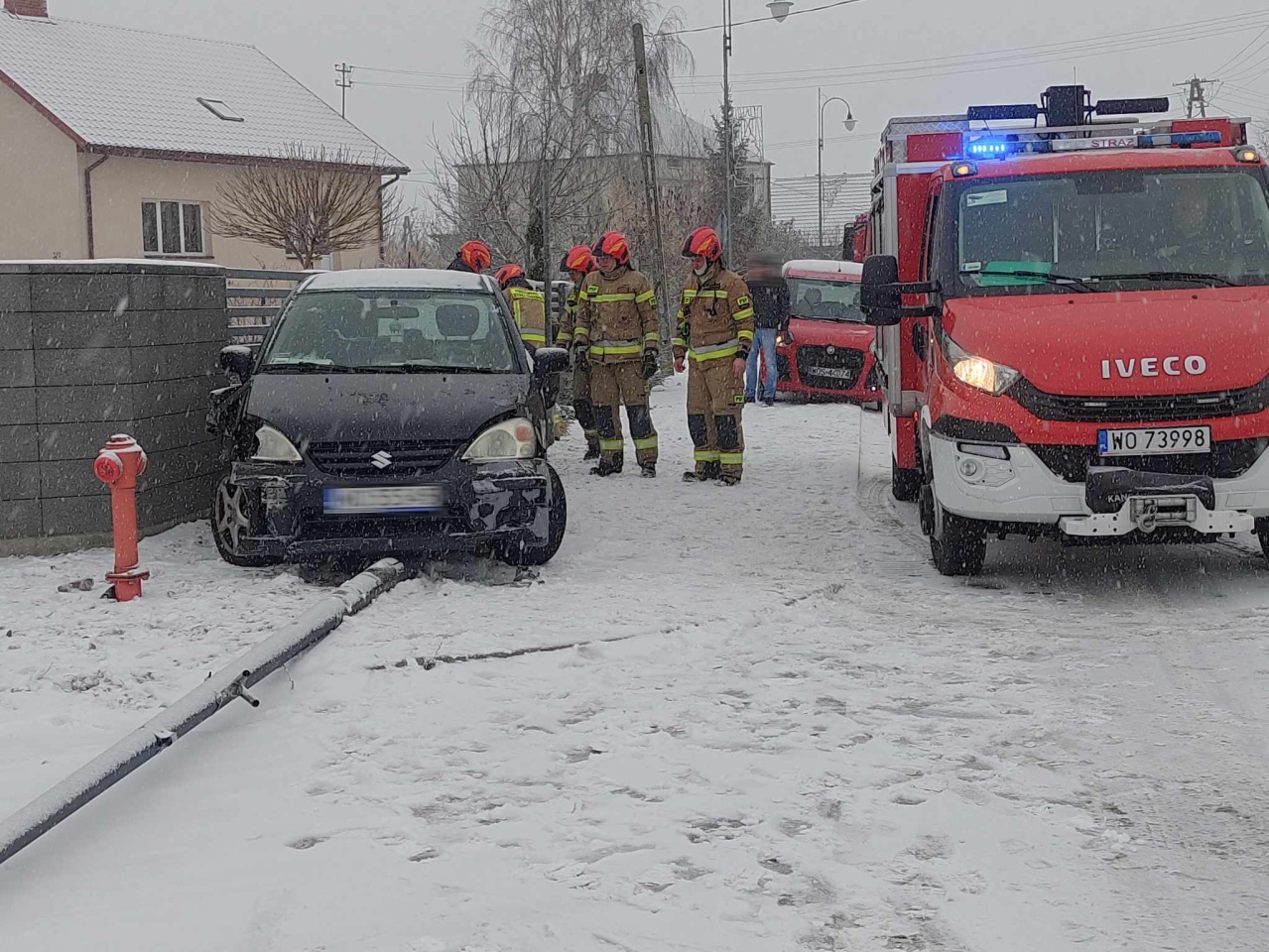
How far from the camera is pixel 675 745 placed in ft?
16.1

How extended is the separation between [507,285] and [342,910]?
11.0 meters

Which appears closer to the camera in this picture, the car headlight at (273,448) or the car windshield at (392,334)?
the car headlight at (273,448)

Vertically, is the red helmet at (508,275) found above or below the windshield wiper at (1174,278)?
above

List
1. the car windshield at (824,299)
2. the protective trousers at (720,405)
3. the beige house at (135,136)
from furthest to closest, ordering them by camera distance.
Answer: the beige house at (135,136), the car windshield at (824,299), the protective trousers at (720,405)

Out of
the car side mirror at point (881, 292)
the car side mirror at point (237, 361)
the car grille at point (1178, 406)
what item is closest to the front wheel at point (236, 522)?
the car side mirror at point (237, 361)

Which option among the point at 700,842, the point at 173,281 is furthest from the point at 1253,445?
the point at 173,281

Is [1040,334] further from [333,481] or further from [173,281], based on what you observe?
[173,281]

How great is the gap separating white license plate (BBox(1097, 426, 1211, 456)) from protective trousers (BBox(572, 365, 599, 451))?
20.7 ft

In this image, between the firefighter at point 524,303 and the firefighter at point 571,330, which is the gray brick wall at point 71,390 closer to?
the firefighter at point 571,330

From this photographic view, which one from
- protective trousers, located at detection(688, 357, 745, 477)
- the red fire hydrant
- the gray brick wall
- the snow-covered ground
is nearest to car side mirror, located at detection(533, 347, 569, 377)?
the snow-covered ground

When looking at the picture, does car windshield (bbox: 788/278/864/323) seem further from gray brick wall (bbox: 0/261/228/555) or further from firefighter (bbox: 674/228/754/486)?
gray brick wall (bbox: 0/261/228/555)

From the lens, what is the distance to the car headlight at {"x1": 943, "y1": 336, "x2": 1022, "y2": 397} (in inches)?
280

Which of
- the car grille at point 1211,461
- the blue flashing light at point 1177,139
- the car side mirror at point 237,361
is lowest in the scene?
the car grille at point 1211,461

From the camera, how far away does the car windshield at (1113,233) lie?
754cm
